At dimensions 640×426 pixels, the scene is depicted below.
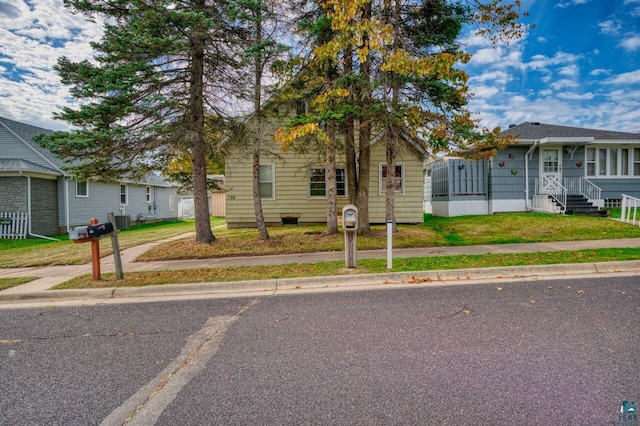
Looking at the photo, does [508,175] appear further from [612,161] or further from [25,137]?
[25,137]

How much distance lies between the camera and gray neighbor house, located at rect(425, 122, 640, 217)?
1569 centimetres

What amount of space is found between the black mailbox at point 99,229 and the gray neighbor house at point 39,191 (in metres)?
6.17

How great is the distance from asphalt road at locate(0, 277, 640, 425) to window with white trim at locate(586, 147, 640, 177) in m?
15.0

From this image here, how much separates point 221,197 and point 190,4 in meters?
21.3

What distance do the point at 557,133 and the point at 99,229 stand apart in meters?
20.4

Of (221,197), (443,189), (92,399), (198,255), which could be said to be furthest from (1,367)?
(221,197)

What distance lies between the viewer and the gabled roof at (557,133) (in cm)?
1620

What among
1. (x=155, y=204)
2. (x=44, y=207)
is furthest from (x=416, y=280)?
(x=155, y=204)

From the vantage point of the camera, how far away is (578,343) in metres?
3.35

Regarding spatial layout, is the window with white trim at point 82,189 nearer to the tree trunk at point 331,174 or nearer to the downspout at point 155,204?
the downspout at point 155,204

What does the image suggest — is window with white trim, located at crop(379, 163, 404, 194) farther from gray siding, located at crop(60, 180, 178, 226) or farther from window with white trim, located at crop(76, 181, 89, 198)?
window with white trim, located at crop(76, 181, 89, 198)

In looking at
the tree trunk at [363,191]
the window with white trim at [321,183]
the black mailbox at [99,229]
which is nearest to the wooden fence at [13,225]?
the black mailbox at [99,229]

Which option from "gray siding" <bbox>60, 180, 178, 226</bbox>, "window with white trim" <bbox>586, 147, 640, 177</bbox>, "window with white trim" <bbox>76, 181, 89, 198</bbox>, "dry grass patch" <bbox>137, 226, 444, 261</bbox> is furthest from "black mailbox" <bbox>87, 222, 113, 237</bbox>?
"window with white trim" <bbox>586, 147, 640, 177</bbox>

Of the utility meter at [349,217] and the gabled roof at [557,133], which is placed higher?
the gabled roof at [557,133]
